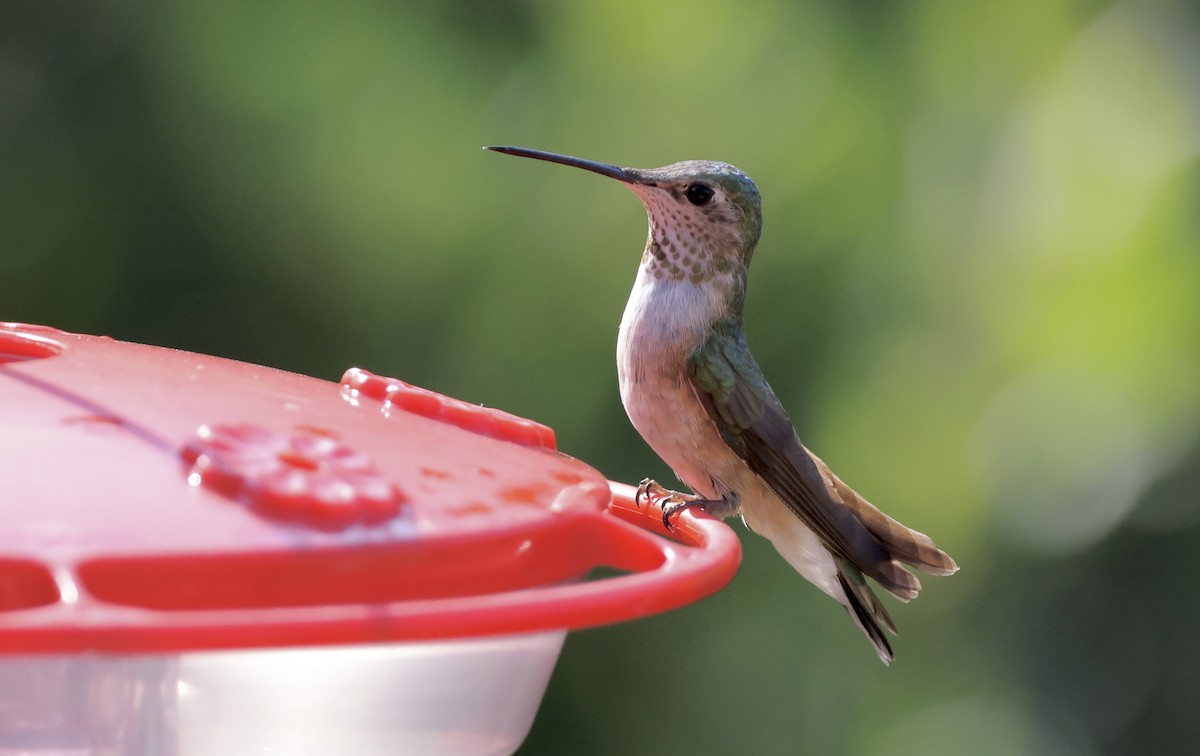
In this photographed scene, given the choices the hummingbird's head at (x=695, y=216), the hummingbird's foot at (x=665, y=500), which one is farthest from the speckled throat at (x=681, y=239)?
the hummingbird's foot at (x=665, y=500)

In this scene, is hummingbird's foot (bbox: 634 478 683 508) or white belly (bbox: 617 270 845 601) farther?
white belly (bbox: 617 270 845 601)

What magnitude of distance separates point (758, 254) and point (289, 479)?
2.92 m

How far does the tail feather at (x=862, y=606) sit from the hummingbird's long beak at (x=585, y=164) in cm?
108

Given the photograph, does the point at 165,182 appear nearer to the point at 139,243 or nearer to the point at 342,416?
the point at 139,243

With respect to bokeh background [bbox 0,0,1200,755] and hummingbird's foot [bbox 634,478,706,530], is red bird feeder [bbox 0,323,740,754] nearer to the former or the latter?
hummingbird's foot [bbox 634,478,706,530]

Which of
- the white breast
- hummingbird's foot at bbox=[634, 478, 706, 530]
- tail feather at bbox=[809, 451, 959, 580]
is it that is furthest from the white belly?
tail feather at bbox=[809, 451, 959, 580]

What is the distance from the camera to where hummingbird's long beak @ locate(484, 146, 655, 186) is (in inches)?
108

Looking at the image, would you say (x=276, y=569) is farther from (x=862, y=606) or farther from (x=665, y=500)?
Answer: (x=862, y=606)

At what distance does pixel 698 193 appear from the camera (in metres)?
3.31

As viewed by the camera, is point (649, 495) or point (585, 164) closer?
point (649, 495)

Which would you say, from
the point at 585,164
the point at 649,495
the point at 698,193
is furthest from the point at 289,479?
the point at 698,193

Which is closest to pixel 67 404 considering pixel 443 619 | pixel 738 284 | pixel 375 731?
pixel 375 731

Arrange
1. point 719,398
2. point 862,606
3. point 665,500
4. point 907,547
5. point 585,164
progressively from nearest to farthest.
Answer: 1. point 665,500
2. point 585,164
3. point 719,398
4. point 907,547
5. point 862,606

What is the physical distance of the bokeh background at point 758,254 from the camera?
4.15 m
